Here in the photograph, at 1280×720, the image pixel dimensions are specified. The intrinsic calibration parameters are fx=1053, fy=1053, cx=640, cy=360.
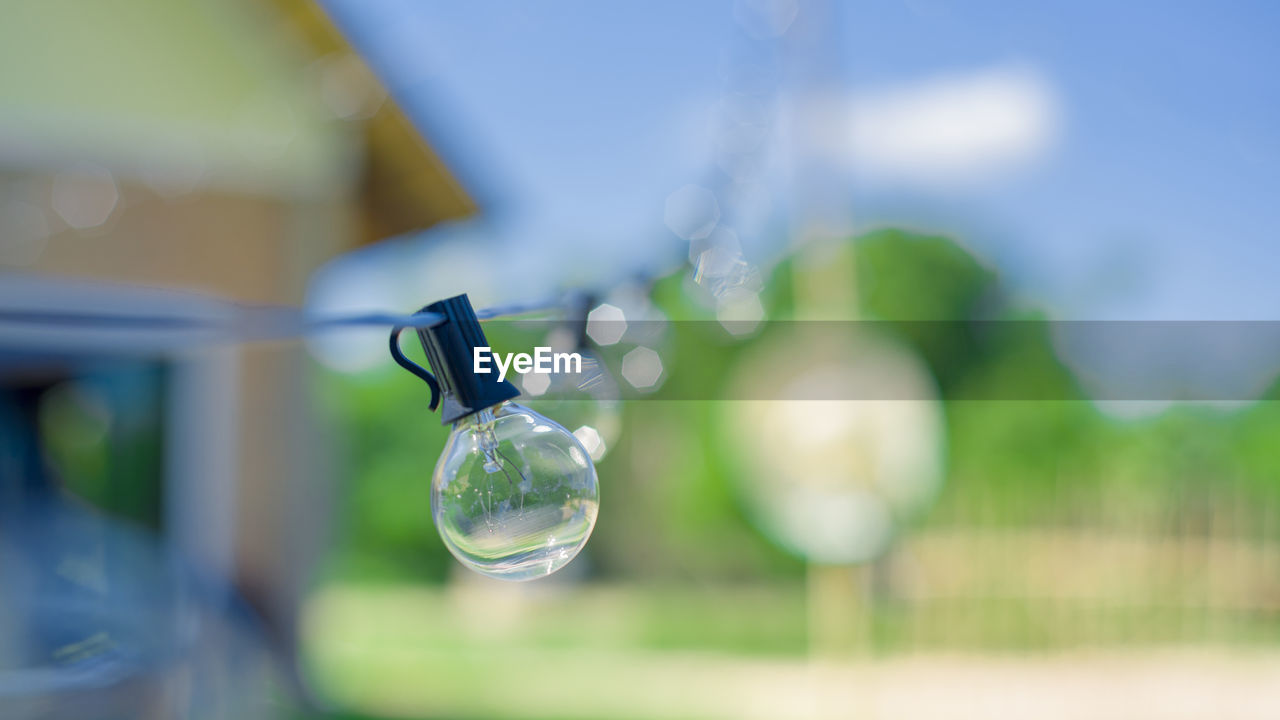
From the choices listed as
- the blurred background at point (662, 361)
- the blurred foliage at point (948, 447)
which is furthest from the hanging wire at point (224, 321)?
the blurred foliage at point (948, 447)

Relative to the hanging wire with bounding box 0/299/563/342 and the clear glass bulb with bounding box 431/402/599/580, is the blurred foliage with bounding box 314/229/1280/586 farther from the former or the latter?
the hanging wire with bounding box 0/299/563/342

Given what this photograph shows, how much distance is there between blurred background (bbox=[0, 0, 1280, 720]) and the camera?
359 cm

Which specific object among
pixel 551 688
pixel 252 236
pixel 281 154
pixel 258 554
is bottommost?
pixel 551 688

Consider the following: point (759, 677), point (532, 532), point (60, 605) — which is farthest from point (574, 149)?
point (532, 532)

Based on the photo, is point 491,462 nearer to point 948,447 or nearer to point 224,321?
point 224,321

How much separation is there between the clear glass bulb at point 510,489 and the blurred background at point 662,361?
4.3 inches

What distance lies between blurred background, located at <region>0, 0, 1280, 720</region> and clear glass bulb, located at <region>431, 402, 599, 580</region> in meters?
0.11

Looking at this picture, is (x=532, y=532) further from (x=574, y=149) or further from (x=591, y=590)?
(x=591, y=590)

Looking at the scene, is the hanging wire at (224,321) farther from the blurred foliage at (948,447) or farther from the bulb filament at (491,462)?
the blurred foliage at (948,447)

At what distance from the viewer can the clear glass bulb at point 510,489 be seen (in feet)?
2.48

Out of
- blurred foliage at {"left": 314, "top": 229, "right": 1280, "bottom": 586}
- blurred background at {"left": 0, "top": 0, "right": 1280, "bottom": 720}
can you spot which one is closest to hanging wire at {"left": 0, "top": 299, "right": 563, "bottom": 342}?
blurred background at {"left": 0, "top": 0, "right": 1280, "bottom": 720}

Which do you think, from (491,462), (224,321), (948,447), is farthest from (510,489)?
(948,447)

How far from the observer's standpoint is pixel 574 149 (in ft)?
35.5

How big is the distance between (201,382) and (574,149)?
6790 mm
